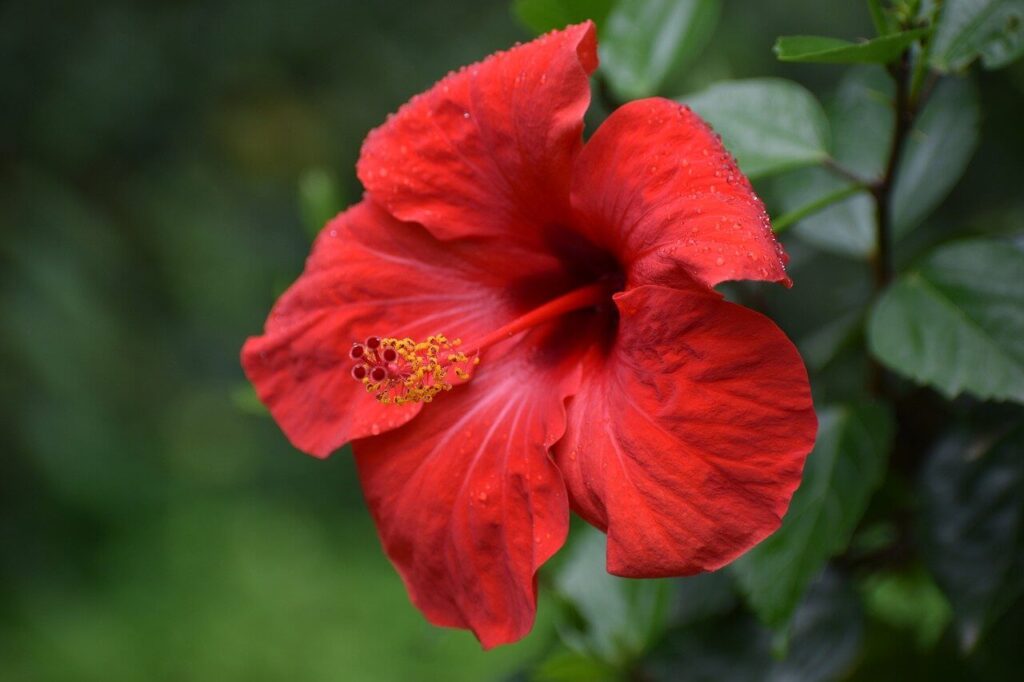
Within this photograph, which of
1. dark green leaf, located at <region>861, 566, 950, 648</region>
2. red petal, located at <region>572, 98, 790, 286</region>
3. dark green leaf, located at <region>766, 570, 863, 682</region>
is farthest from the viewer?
dark green leaf, located at <region>861, 566, 950, 648</region>

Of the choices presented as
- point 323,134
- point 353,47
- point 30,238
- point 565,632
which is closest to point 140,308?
point 30,238

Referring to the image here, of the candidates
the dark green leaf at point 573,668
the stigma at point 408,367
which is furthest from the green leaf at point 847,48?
the dark green leaf at point 573,668

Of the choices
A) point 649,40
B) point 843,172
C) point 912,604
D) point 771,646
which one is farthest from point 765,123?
point 912,604

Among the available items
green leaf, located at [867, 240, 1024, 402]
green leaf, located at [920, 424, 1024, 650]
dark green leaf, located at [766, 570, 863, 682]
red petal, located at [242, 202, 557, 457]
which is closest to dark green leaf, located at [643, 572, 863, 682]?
dark green leaf, located at [766, 570, 863, 682]

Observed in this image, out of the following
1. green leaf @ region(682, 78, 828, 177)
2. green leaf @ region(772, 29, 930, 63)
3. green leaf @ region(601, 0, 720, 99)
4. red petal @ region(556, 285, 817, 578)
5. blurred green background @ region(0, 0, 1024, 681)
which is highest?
green leaf @ region(772, 29, 930, 63)

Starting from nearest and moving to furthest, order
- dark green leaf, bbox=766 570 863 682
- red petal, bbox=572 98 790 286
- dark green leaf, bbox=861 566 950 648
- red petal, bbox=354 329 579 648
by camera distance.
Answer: red petal, bbox=572 98 790 286 → red petal, bbox=354 329 579 648 → dark green leaf, bbox=766 570 863 682 → dark green leaf, bbox=861 566 950 648

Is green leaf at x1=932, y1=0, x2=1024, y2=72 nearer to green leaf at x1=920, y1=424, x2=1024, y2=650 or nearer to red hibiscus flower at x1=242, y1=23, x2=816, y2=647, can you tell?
red hibiscus flower at x1=242, y1=23, x2=816, y2=647
